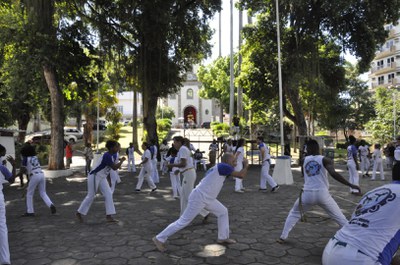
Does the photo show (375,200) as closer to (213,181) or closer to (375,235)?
(375,235)

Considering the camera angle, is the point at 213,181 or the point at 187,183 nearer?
the point at 213,181

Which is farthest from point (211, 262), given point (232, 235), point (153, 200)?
point (153, 200)

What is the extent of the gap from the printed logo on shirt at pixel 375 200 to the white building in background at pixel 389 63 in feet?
170

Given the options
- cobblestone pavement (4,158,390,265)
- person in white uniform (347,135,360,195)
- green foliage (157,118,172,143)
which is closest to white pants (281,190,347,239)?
cobblestone pavement (4,158,390,265)

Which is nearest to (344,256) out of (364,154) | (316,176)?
(316,176)

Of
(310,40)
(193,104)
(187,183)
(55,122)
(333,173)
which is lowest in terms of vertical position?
(187,183)

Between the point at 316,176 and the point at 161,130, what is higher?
the point at 161,130

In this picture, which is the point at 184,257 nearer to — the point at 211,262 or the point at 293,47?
the point at 211,262

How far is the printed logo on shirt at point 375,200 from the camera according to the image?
2.91 m

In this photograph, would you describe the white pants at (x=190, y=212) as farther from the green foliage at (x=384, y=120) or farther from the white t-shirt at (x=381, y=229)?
the green foliage at (x=384, y=120)

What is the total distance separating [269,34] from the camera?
22.5 m

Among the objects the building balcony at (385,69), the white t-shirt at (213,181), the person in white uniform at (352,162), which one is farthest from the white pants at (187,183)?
the building balcony at (385,69)

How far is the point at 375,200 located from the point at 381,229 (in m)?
0.23

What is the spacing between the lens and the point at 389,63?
53.2 meters
